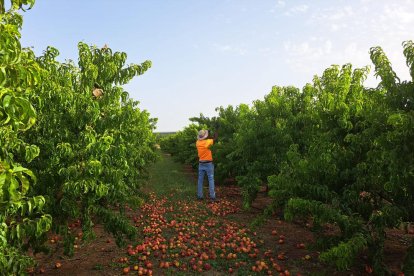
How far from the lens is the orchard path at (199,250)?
6.42 m

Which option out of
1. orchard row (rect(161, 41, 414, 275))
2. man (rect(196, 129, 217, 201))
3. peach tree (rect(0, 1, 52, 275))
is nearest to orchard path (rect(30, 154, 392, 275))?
orchard row (rect(161, 41, 414, 275))

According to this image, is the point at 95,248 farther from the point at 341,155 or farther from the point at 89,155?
the point at 341,155

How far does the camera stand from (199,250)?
7363mm

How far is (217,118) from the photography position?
2094 cm

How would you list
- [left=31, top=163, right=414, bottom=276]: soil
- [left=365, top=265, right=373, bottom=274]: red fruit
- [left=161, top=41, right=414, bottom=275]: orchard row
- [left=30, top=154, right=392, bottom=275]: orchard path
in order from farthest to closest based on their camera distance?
[left=30, top=154, right=392, bottom=275]: orchard path
[left=31, top=163, right=414, bottom=276]: soil
[left=365, top=265, right=373, bottom=274]: red fruit
[left=161, top=41, right=414, bottom=275]: orchard row

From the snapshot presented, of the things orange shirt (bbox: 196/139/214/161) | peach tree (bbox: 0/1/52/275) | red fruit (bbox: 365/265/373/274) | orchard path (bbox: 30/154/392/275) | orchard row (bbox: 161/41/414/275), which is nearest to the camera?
peach tree (bbox: 0/1/52/275)

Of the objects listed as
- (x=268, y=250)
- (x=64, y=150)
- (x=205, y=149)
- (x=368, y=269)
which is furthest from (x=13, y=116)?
(x=205, y=149)

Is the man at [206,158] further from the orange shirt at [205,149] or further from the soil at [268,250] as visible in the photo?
the soil at [268,250]

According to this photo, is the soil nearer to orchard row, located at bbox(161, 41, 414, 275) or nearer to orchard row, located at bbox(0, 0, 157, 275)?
orchard row, located at bbox(161, 41, 414, 275)

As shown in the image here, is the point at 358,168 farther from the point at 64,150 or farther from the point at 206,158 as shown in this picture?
the point at 206,158

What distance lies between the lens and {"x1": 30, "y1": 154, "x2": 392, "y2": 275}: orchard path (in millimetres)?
6418

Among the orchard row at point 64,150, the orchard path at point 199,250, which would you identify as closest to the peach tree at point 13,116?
the orchard row at point 64,150

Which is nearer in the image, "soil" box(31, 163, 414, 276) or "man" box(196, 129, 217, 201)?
"soil" box(31, 163, 414, 276)

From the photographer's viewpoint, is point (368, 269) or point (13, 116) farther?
point (368, 269)
